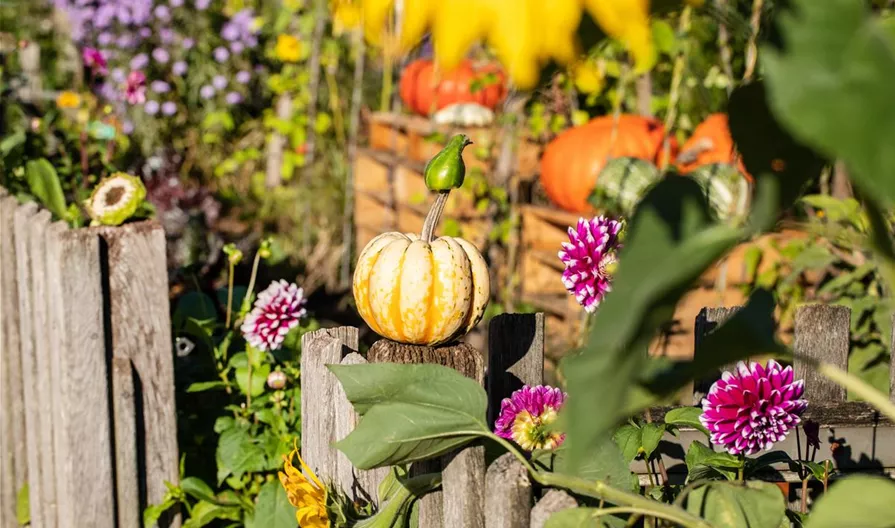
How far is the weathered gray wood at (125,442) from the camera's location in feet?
6.26

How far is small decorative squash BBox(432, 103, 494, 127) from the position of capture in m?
4.32

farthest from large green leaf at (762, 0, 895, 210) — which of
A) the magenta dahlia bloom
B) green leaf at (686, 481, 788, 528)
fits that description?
the magenta dahlia bloom

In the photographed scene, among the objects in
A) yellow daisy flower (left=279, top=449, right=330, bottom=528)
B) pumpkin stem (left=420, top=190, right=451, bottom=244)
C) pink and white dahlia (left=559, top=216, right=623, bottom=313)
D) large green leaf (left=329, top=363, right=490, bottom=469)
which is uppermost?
pumpkin stem (left=420, top=190, right=451, bottom=244)

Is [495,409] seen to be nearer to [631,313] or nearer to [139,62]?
[631,313]

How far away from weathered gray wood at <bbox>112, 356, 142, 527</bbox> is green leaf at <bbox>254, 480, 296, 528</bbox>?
0.38 meters

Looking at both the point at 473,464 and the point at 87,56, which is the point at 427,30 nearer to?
the point at 473,464

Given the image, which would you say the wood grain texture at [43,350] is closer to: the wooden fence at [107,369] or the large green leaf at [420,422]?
the wooden fence at [107,369]

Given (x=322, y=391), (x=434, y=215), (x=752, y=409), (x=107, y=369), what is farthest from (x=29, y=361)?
(x=752, y=409)

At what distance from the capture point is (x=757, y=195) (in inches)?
22.3

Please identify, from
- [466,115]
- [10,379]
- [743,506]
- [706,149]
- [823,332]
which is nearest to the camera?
[743,506]

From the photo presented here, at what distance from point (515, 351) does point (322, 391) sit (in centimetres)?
29

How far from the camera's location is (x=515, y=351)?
149 cm

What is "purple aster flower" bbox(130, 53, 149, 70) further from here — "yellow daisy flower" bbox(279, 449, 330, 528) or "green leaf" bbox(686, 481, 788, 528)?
"green leaf" bbox(686, 481, 788, 528)

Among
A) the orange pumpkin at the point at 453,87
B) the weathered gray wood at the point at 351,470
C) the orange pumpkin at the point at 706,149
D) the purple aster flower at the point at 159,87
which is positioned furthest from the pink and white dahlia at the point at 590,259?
the purple aster flower at the point at 159,87
